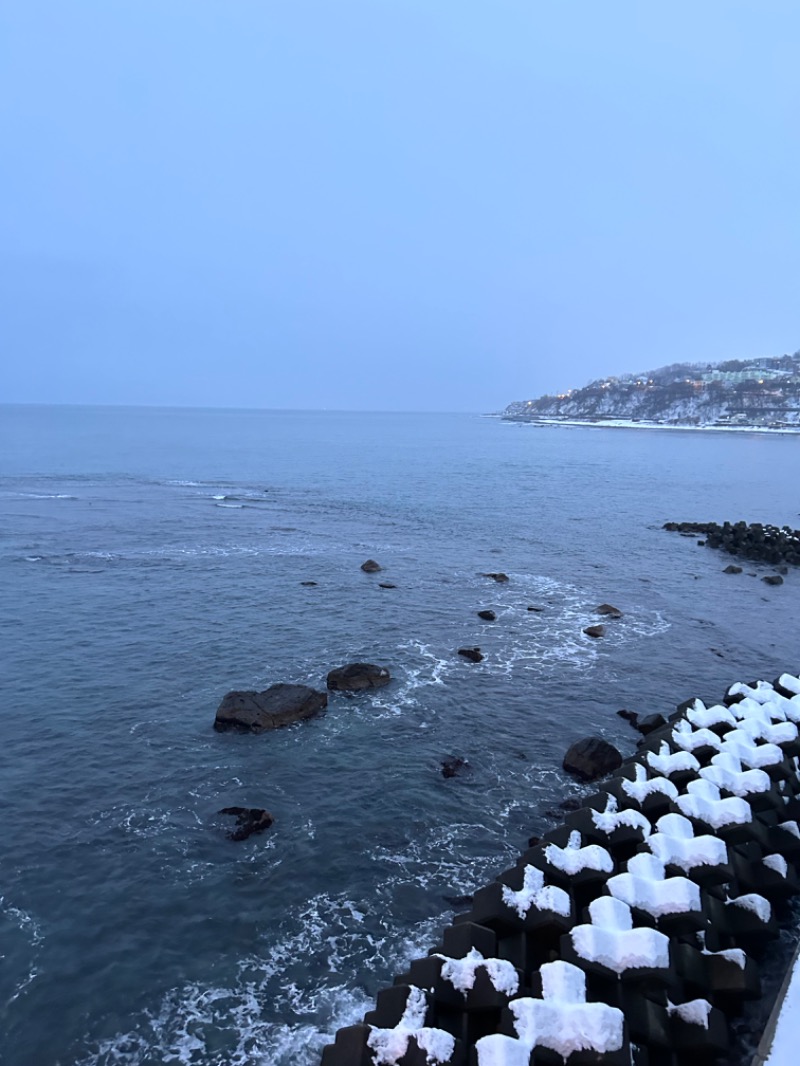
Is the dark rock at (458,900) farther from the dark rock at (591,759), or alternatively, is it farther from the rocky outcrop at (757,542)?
the rocky outcrop at (757,542)

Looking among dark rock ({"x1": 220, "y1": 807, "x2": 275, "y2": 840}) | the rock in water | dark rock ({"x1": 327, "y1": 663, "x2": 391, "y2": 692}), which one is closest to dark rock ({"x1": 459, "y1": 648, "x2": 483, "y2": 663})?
dark rock ({"x1": 327, "y1": 663, "x2": 391, "y2": 692})

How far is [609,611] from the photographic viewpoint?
29.6m

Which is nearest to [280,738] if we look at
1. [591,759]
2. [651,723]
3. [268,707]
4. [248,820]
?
[268,707]

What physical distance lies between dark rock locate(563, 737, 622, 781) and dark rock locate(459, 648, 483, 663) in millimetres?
7213

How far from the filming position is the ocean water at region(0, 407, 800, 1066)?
34.6 ft

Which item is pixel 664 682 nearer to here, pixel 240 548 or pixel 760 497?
pixel 240 548

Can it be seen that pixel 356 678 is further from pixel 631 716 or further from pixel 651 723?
pixel 651 723

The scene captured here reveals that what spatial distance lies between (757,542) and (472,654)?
97.1ft

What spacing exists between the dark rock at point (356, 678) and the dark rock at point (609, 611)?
1238 cm

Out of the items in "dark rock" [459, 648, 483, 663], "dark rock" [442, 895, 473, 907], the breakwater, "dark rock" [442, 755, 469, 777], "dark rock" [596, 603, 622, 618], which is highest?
the breakwater

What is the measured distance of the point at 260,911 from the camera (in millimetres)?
11914

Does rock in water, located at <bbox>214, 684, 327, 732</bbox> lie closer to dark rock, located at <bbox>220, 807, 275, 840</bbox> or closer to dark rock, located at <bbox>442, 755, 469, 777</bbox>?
dark rock, located at <bbox>220, 807, 275, 840</bbox>

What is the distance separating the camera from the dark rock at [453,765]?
16.4m

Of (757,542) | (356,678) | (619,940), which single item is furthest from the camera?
(757,542)
